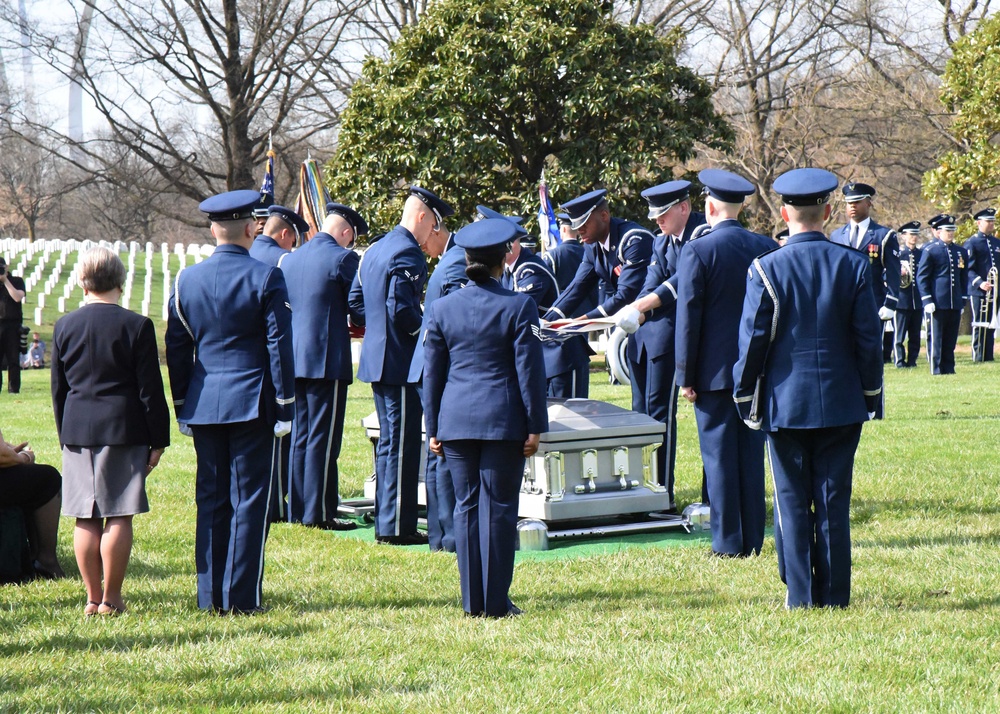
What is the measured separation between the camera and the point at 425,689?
437 centimetres

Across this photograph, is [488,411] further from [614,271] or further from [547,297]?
[547,297]

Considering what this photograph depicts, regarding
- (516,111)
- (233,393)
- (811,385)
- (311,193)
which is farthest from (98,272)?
(516,111)

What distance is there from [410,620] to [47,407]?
41.8ft

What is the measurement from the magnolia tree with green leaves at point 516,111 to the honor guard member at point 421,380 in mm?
11388

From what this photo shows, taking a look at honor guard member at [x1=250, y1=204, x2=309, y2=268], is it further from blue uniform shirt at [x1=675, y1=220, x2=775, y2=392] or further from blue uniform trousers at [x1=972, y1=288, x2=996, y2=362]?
blue uniform trousers at [x1=972, y1=288, x2=996, y2=362]

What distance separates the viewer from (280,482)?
8.33 m

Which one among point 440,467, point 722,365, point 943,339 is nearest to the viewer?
point 722,365

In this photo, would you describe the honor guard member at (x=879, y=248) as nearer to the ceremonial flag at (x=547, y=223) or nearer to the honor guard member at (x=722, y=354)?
the honor guard member at (x=722, y=354)

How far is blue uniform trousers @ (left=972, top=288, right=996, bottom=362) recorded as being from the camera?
19891 mm

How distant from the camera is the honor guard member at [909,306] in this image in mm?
19875

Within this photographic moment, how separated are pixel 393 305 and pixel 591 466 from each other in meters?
1.57

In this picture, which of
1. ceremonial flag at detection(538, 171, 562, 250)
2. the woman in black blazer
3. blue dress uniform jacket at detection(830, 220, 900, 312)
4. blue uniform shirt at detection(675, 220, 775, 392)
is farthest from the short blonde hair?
ceremonial flag at detection(538, 171, 562, 250)

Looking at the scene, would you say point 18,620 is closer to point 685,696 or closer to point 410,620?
point 410,620

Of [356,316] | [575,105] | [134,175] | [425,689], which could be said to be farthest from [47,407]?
[134,175]
